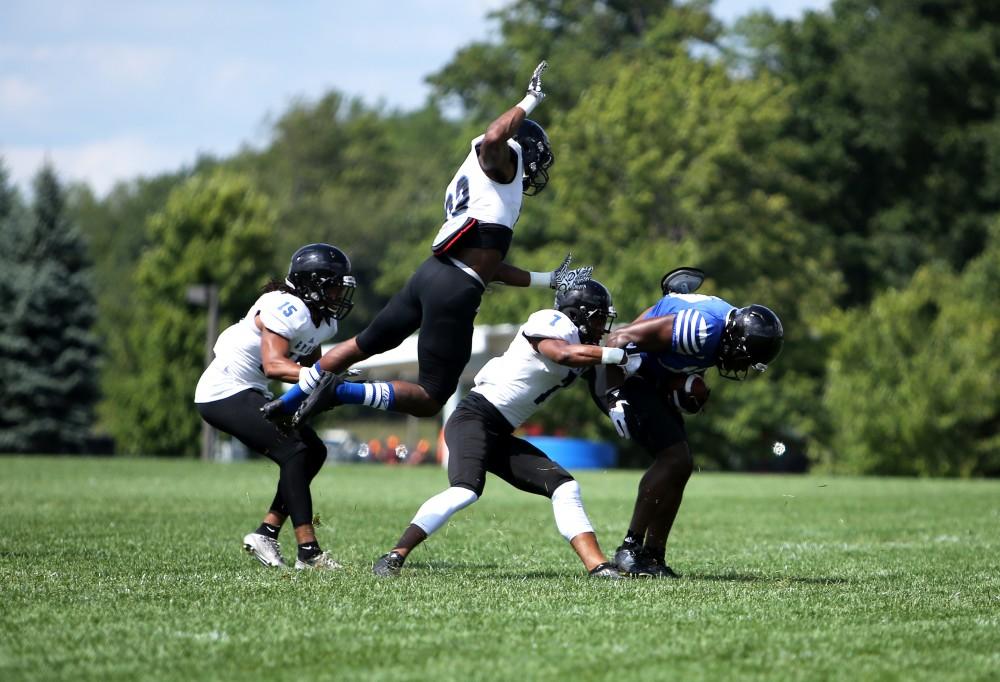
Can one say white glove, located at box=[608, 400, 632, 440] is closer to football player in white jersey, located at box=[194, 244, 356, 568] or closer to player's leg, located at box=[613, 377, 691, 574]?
player's leg, located at box=[613, 377, 691, 574]

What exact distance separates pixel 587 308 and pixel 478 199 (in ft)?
3.03

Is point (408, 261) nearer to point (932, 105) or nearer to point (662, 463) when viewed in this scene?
point (932, 105)

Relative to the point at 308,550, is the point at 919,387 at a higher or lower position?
higher

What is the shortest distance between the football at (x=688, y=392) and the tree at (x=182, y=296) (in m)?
35.9

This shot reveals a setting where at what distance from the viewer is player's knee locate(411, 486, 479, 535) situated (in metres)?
7.83

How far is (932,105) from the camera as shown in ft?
159

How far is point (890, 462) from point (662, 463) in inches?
1134

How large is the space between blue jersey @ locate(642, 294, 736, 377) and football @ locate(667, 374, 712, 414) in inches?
2.4

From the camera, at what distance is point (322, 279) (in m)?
8.56

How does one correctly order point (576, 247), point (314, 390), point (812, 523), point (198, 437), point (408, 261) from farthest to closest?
1. point (408, 261)
2. point (576, 247)
3. point (198, 437)
4. point (812, 523)
5. point (314, 390)

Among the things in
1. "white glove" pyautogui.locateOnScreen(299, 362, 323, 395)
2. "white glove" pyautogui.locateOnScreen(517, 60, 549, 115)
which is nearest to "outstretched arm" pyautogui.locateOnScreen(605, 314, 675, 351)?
"white glove" pyautogui.locateOnScreen(517, 60, 549, 115)

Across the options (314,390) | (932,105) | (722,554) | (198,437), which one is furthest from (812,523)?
(932,105)

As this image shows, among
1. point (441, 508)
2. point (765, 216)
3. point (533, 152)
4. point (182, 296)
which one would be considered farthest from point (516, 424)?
point (765, 216)

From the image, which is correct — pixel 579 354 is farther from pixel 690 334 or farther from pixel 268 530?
pixel 268 530
